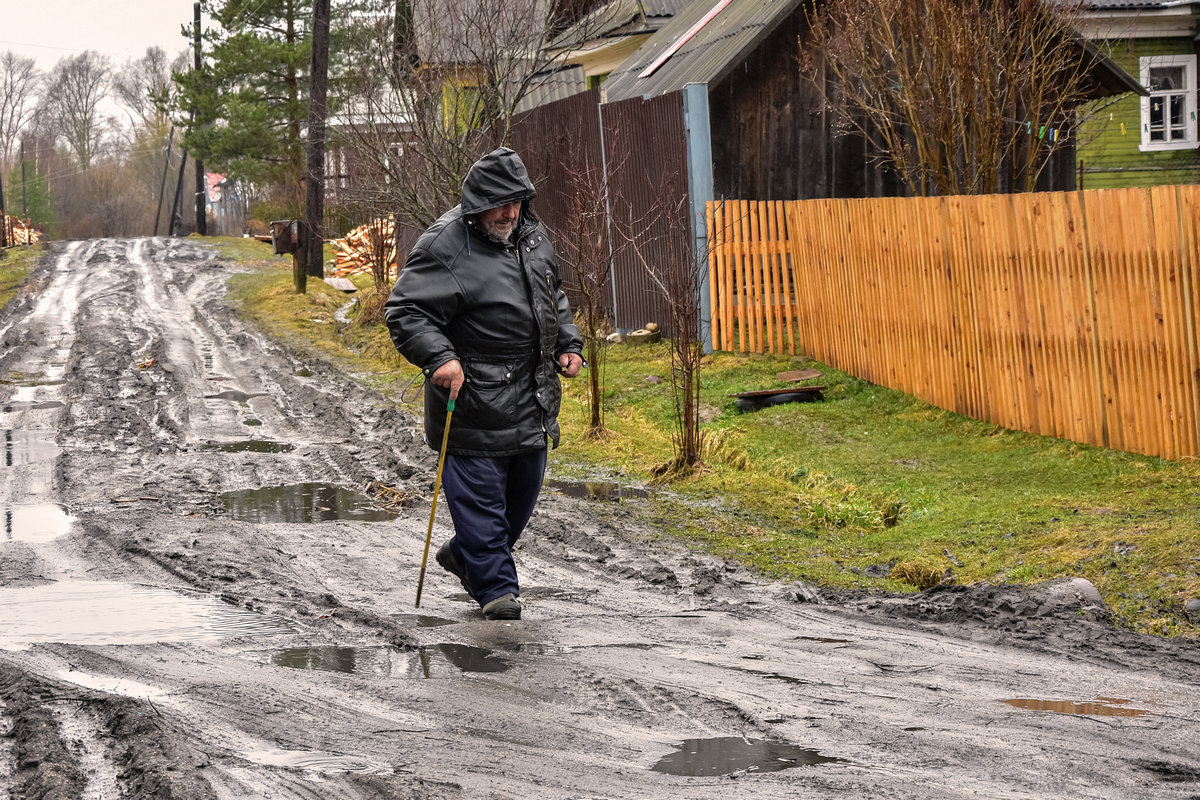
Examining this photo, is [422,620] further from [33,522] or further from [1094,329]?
[1094,329]

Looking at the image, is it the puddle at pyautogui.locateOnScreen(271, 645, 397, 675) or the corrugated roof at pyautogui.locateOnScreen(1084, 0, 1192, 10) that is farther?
the corrugated roof at pyautogui.locateOnScreen(1084, 0, 1192, 10)

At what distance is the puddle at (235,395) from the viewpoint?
541 inches

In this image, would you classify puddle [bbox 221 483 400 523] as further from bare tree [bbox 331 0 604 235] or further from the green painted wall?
the green painted wall

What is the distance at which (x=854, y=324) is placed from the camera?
12.3 metres

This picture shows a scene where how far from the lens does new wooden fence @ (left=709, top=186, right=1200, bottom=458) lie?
798 centimetres

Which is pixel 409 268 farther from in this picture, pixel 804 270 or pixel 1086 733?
pixel 804 270

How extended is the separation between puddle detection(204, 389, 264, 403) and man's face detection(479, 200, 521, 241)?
8.65 m

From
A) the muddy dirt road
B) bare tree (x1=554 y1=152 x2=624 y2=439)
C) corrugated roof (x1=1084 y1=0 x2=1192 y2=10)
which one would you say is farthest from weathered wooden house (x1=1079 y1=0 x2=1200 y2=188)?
the muddy dirt road

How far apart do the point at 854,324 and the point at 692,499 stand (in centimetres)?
439

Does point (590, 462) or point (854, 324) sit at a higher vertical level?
point (854, 324)

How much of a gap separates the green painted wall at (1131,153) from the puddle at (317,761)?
2229 centimetres

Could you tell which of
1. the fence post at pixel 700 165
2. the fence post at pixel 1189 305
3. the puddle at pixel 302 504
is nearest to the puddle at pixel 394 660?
the puddle at pixel 302 504

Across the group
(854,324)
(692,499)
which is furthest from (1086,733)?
(854,324)

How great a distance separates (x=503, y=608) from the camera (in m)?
5.52
